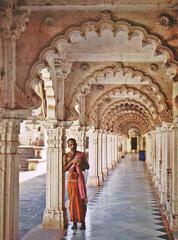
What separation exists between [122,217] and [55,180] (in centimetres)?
257

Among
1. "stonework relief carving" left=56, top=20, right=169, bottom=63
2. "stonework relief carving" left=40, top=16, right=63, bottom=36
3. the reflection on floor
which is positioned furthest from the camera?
the reflection on floor

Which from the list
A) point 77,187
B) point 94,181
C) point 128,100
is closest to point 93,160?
point 94,181

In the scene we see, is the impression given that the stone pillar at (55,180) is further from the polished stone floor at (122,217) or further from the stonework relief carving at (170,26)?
the stonework relief carving at (170,26)

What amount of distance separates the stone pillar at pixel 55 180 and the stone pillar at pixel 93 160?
8658 millimetres

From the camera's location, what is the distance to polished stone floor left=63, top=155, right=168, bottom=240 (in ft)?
29.2

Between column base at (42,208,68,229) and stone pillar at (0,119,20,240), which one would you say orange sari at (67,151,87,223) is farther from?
stone pillar at (0,119,20,240)

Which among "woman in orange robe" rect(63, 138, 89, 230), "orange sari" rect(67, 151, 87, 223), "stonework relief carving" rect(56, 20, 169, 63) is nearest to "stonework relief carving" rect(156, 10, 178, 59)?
"stonework relief carving" rect(56, 20, 169, 63)

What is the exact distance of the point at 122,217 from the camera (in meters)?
11.0

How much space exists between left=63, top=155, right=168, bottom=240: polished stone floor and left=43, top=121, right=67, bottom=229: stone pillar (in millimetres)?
472

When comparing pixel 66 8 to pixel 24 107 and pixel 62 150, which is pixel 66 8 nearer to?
pixel 24 107

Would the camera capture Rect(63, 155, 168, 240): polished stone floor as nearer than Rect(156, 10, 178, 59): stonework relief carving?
No

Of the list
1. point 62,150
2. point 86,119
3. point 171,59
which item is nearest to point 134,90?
point 86,119

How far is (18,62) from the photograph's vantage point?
20.5 feet

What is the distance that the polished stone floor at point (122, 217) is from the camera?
8.91m
